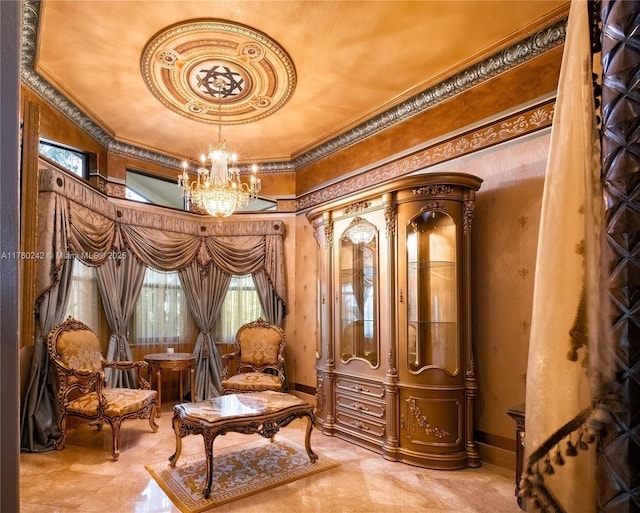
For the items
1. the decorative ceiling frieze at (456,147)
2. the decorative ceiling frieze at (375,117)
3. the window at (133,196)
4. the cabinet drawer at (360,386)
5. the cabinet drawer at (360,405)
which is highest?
the decorative ceiling frieze at (375,117)

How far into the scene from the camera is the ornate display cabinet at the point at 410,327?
139 inches

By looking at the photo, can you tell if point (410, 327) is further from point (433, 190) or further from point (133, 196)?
point (133, 196)

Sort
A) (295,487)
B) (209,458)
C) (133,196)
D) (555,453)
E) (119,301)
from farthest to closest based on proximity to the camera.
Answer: (133,196) → (119,301) → (295,487) → (209,458) → (555,453)

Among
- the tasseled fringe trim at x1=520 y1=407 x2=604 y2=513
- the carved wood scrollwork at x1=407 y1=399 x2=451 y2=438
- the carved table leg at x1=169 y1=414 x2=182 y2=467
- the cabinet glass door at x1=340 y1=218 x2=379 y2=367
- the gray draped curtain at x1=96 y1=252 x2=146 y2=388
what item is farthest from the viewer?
the gray draped curtain at x1=96 y1=252 x2=146 y2=388

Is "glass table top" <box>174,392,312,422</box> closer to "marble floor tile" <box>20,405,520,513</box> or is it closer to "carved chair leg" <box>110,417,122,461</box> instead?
"marble floor tile" <box>20,405,520,513</box>

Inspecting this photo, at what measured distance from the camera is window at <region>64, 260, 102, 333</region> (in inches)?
181

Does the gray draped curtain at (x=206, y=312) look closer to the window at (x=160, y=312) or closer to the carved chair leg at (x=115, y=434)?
the window at (x=160, y=312)

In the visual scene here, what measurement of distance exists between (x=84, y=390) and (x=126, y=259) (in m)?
1.78

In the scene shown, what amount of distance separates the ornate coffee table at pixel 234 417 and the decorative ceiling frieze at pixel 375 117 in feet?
9.91

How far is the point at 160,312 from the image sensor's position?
5.75 m

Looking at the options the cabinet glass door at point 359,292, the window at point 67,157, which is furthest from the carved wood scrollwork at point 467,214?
the window at point 67,157

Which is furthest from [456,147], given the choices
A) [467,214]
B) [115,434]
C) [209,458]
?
[115,434]

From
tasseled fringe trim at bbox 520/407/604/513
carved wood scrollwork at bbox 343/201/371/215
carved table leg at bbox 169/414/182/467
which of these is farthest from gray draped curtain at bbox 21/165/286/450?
tasseled fringe trim at bbox 520/407/604/513

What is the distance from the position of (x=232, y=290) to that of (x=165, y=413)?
6.13 feet
